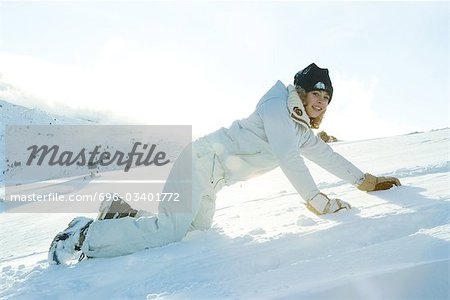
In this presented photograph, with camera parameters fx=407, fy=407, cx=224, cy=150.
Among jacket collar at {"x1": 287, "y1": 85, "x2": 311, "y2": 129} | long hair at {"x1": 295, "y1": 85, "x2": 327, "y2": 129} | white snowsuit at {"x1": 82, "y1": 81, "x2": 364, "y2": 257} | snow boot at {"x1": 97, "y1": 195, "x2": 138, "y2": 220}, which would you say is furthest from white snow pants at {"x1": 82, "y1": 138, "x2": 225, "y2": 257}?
long hair at {"x1": 295, "y1": 85, "x2": 327, "y2": 129}

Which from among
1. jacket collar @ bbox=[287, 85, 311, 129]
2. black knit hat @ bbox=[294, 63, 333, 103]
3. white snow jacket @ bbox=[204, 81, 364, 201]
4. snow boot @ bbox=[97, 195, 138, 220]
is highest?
black knit hat @ bbox=[294, 63, 333, 103]

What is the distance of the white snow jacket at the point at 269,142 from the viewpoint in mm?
2555

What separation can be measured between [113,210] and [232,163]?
0.81 metres

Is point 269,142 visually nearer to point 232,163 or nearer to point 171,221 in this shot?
point 232,163

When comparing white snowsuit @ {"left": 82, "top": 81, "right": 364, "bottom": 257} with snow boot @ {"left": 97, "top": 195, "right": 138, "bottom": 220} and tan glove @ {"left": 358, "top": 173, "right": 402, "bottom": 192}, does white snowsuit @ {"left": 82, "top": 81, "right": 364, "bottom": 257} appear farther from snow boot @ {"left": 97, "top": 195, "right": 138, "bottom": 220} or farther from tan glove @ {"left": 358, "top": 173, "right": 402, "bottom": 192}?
tan glove @ {"left": 358, "top": 173, "right": 402, "bottom": 192}

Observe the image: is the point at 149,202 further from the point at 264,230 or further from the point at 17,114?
the point at 17,114

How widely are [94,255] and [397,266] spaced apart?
5.36 ft

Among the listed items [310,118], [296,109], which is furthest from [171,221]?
[310,118]

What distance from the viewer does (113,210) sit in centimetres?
250

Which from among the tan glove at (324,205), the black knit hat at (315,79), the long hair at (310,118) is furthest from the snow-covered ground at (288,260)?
the black knit hat at (315,79)

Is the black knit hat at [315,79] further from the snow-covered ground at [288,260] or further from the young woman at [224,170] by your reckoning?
the snow-covered ground at [288,260]

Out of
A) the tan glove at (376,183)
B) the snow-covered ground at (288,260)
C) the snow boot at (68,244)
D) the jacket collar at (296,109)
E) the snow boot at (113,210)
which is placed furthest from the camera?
the tan glove at (376,183)

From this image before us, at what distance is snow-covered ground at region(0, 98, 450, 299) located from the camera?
1262 mm

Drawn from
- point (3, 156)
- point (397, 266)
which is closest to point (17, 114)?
point (3, 156)
